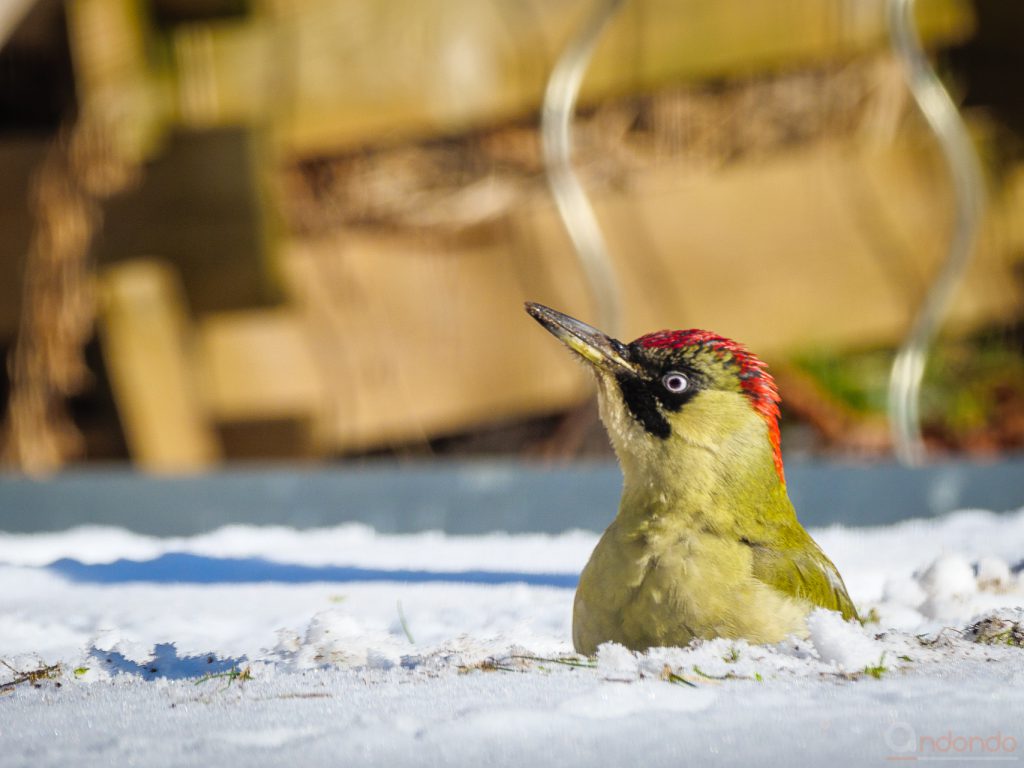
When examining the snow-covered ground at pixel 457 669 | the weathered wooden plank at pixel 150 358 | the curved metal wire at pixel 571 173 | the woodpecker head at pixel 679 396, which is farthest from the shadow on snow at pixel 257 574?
the weathered wooden plank at pixel 150 358

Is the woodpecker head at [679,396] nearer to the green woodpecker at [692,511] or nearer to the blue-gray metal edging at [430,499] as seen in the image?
the green woodpecker at [692,511]

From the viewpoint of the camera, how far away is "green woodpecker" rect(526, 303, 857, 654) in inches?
45.7

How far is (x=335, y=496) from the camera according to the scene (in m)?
2.01

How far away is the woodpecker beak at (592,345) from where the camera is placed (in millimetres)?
1311

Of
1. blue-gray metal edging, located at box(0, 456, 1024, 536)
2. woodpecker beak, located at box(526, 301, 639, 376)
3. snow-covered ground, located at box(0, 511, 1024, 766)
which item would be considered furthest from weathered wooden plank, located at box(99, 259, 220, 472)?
woodpecker beak, located at box(526, 301, 639, 376)

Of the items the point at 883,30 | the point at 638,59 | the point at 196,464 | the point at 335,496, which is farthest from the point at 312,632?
the point at 883,30

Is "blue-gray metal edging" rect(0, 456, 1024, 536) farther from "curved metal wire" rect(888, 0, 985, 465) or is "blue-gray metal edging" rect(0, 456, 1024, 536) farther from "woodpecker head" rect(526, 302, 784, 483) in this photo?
"woodpecker head" rect(526, 302, 784, 483)

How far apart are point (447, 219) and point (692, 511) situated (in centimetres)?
218

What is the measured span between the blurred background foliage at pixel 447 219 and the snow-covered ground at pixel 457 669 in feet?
4.17

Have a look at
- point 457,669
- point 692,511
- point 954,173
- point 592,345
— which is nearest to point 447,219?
point 954,173

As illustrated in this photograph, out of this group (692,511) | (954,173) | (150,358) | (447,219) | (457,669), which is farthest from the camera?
Result: (447,219)

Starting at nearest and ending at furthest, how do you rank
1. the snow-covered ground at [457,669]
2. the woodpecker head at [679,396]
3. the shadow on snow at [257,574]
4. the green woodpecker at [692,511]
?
the snow-covered ground at [457,669] → the green woodpecker at [692,511] → the woodpecker head at [679,396] → the shadow on snow at [257,574]

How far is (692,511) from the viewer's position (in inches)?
48.5

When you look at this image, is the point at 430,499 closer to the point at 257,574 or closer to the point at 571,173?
the point at 257,574
